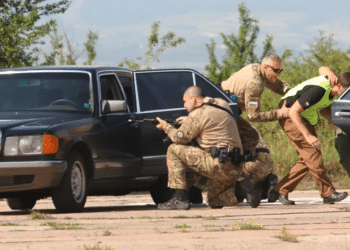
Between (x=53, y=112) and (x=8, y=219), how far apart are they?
1526 millimetres

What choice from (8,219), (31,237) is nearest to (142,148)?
(8,219)

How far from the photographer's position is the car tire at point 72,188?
9711 mm

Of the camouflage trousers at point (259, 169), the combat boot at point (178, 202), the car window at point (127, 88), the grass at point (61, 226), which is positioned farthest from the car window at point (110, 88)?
the grass at point (61, 226)

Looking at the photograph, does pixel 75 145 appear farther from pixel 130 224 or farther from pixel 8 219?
pixel 130 224

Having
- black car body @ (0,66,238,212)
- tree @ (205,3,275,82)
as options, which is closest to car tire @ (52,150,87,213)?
black car body @ (0,66,238,212)

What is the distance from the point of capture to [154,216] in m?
9.32

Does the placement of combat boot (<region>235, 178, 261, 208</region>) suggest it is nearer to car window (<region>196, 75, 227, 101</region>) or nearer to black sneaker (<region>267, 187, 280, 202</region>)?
black sneaker (<region>267, 187, 280, 202</region>)

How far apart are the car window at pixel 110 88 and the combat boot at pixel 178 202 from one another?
1.50 m

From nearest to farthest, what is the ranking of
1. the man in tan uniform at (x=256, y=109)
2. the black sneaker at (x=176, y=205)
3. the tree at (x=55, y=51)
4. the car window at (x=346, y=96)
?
the car window at (x=346, y=96), the black sneaker at (x=176, y=205), the man in tan uniform at (x=256, y=109), the tree at (x=55, y=51)

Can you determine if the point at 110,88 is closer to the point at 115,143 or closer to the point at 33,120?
the point at 115,143

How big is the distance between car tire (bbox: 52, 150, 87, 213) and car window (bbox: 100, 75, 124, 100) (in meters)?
1.07

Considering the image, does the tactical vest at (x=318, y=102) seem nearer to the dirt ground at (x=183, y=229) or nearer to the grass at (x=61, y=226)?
the dirt ground at (x=183, y=229)

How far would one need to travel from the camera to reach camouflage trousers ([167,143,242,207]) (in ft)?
33.4

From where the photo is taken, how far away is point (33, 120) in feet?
32.0
